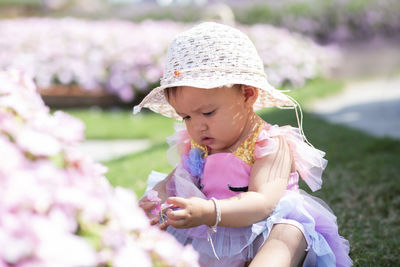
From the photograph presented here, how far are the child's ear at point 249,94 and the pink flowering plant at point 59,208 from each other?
115 cm

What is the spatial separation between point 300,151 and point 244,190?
0.31 m

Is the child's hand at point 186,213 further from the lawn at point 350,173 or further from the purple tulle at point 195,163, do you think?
the lawn at point 350,173

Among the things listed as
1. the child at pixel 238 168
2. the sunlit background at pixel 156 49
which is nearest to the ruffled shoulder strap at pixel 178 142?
the child at pixel 238 168

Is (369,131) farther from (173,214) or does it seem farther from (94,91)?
(94,91)

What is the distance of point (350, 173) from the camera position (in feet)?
12.5

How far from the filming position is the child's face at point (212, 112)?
2018 mm

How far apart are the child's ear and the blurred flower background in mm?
802

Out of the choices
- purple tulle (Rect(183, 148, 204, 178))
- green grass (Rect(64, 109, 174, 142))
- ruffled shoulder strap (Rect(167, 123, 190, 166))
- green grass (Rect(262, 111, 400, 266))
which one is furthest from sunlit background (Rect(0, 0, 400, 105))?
purple tulle (Rect(183, 148, 204, 178))

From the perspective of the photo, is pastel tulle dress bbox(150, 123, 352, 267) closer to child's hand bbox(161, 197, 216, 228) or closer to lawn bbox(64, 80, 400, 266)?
child's hand bbox(161, 197, 216, 228)

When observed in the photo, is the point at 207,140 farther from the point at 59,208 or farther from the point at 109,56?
the point at 109,56

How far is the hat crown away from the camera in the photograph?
203cm

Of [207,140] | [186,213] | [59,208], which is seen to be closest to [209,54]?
[207,140]

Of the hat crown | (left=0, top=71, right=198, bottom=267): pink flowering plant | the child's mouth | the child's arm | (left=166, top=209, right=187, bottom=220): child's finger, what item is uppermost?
(left=0, top=71, right=198, bottom=267): pink flowering plant

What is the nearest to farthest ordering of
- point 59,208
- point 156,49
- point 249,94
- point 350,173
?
point 59,208, point 249,94, point 350,173, point 156,49
